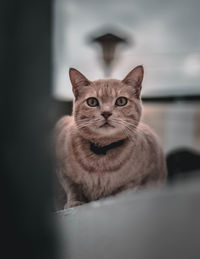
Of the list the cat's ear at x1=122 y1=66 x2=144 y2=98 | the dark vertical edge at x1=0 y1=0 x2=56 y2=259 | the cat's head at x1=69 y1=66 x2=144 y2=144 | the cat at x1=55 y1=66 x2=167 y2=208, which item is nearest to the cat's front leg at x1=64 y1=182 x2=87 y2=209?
the cat at x1=55 y1=66 x2=167 y2=208

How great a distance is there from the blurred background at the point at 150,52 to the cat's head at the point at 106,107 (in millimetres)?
22

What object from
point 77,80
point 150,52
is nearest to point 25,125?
point 77,80

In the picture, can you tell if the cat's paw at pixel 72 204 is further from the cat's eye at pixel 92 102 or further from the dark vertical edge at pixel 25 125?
the dark vertical edge at pixel 25 125

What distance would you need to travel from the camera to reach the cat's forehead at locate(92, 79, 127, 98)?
1.97 feet

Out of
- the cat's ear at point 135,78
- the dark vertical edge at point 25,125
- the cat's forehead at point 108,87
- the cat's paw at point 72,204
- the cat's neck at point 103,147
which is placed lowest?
the cat's paw at point 72,204

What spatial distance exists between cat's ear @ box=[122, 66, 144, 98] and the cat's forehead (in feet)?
0.05

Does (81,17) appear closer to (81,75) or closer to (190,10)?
(81,75)

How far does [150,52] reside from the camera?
0.77 meters

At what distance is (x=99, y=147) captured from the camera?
0.62m

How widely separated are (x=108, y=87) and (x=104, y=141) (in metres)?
0.12

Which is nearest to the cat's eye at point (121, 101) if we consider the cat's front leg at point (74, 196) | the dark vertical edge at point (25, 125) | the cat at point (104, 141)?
the cat at point (104, 141)

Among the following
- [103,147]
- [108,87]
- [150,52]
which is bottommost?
[103,147]

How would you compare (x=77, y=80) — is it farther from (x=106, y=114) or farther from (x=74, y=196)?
(x=74, y=196)

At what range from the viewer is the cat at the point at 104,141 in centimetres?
60
